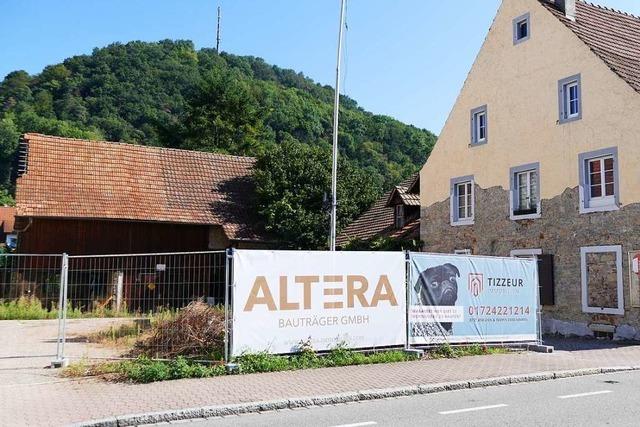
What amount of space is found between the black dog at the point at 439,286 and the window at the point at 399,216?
47.8ft

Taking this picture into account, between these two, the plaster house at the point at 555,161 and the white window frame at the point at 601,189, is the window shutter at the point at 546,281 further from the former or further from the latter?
the white window frame at the point at 601,189

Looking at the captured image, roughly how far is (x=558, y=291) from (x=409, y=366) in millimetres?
9854

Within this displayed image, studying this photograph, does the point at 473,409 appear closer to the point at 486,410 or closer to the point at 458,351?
the point at 486,410

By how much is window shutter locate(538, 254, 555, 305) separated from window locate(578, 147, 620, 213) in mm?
2034

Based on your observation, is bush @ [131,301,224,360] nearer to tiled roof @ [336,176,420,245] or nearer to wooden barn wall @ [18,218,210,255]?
tiled roof @ [336,176,420,245]

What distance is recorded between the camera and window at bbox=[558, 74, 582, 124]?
66.0 feet

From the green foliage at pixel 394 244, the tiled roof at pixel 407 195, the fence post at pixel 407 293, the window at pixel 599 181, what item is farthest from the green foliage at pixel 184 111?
the fence post at pixel 407 293

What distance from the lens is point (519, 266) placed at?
15.4 meters

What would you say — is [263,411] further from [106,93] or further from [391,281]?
[106,93]

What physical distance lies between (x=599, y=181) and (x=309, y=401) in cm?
1404

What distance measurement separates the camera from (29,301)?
23.5 m

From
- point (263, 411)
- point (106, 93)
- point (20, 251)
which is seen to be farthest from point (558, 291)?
point (106, 93)

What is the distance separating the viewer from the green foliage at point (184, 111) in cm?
5269

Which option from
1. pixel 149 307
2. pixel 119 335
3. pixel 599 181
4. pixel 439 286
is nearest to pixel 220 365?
pixel 119 335
